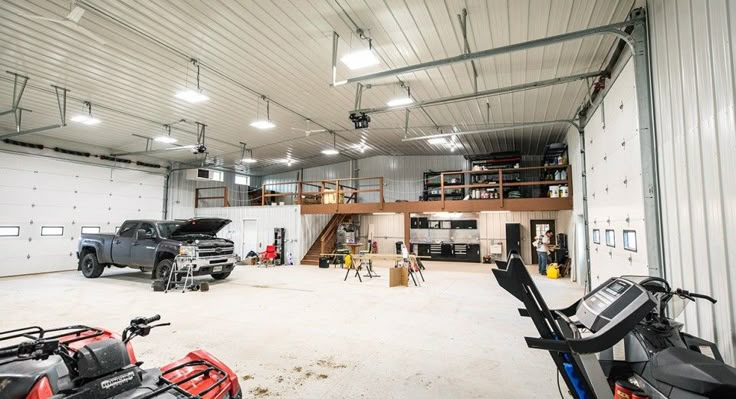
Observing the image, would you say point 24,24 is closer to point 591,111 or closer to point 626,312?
point 626,312

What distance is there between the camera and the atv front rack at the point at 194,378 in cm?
170

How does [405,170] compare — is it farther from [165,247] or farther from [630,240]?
[630,240]

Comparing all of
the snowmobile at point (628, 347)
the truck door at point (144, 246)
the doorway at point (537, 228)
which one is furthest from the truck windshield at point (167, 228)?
the doorway at point (537, 228)

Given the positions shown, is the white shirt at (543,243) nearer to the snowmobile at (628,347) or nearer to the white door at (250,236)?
the snowmobile at (628,347)

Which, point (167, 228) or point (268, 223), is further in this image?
point (268, 223)

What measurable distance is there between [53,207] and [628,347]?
48.4ft

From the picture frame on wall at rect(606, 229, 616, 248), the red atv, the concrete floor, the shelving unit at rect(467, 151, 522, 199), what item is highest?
the shelving unit at rect(467, 151, 522, 199)

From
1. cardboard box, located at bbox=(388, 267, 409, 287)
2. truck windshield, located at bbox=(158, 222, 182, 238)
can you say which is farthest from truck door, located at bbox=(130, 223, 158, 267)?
cardboard box, located at bbox=(388, 267, 409, 287)

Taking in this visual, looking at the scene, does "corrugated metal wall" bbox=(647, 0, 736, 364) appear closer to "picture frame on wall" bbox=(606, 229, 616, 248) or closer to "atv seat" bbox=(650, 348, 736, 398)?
"atv seat" bbox=(650, 348, 736, 398)

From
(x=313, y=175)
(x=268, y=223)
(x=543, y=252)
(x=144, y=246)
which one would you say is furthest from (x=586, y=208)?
(x=313, y=175)

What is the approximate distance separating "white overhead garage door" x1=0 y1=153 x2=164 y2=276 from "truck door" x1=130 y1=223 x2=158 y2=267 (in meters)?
4.84

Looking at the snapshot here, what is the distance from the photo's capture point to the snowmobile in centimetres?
141

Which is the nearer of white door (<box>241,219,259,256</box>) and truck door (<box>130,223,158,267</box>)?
truck door (<box>130,223,158,267</box>)

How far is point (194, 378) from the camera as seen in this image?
78.2 inches
